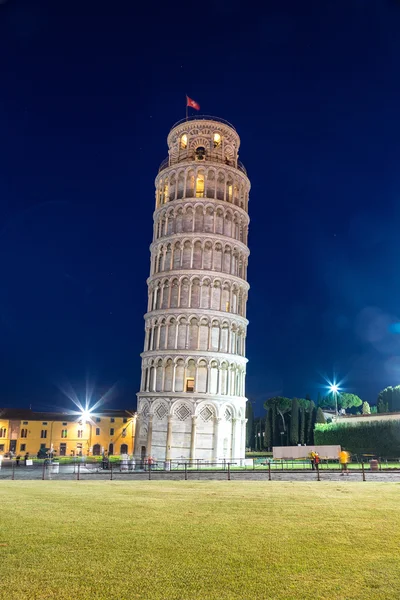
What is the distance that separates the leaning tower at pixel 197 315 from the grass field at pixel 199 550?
3576 centimetres

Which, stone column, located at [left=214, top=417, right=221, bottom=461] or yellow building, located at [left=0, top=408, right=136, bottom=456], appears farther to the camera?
yellow building, located at [left=0, top=408, right=136, bottom=456]

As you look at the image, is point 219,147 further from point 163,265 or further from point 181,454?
point 181,454

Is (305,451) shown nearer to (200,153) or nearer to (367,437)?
(367,437)

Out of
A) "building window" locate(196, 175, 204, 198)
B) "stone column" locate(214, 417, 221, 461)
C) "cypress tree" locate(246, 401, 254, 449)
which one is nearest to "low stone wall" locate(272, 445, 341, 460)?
"stone column" locate(214, 417, 221, 461)

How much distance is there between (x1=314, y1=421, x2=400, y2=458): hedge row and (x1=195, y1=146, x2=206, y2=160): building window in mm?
39603

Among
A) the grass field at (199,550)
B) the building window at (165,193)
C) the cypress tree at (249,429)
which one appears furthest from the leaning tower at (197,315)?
the cypress tree at (249,429)

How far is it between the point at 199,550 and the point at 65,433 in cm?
8951

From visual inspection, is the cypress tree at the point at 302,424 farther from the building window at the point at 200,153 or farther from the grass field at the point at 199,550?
the grass field at the point at 199,550

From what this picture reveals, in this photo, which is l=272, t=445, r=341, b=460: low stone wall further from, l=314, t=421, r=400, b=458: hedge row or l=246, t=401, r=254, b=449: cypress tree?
l=246, t=401, r=254, b=449: cypress tree

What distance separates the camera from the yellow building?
90562 millimetres

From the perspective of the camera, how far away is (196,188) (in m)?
60.0

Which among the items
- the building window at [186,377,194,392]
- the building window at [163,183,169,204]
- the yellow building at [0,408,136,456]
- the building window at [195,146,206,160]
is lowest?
the yellow building at [0,408,136,456]

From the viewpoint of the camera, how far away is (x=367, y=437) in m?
59.5

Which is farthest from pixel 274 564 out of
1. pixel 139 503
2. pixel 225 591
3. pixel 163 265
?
pixel 163 265
